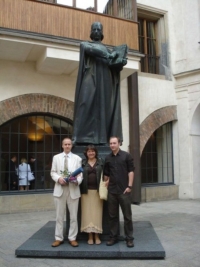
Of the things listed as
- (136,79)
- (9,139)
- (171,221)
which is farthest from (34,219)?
(136,79)

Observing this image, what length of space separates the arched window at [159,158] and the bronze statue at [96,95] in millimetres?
7071

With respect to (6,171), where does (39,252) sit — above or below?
below

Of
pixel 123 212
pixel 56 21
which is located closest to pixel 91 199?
pixel 123 212

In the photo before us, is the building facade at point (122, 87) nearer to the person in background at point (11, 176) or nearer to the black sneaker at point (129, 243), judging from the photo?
the person in background at point (11, 176)

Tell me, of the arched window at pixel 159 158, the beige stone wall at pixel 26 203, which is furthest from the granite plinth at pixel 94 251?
the arched window at pixel 159 158

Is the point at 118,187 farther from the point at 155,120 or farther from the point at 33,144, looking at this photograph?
the point at 155,120

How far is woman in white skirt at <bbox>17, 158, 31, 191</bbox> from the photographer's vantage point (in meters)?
10.1

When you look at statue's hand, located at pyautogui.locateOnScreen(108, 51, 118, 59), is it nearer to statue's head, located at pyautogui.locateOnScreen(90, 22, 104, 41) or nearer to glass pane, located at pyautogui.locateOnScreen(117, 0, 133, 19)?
statue's head, located at pyautogui.locateOnScreen(90, 22, 104, 41)

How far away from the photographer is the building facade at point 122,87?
364 inches

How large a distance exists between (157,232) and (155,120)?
6416mm

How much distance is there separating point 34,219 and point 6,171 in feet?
7.42

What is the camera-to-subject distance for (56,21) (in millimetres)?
9219

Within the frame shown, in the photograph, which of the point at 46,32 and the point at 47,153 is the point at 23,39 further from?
the point at 47,153

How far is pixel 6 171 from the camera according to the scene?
9938mm
